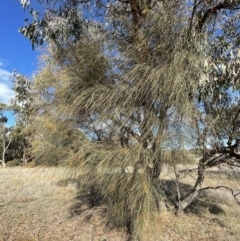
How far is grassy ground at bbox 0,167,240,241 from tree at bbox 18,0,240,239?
616 millimetres

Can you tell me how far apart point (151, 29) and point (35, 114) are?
2.85 m

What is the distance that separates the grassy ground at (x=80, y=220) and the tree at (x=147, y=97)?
2.02ft

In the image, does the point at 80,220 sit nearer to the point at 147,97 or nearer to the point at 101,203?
the point at 101,203

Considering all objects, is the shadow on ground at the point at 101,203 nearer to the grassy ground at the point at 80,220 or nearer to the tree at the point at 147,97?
the grassy ground at the point at 80,220

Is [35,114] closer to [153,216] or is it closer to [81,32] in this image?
[81,32]

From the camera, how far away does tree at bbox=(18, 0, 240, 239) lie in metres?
3.81

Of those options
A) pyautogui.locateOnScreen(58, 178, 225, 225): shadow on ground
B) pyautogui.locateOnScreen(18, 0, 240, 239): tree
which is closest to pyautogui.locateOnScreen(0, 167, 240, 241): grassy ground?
pyautogui.locateOnScreen(58, 178, 225, 225): shadow on ground

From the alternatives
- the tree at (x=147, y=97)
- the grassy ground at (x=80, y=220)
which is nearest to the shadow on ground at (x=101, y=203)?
the grassy ground at (x=80, y=220)

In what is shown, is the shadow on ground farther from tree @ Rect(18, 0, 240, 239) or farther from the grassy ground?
tree @ Rect(18, 0, 240, 239)

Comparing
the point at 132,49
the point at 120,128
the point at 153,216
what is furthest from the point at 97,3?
the point at 153,216

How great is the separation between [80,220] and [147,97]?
2.97 meters

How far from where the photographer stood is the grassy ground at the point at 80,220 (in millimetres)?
4754

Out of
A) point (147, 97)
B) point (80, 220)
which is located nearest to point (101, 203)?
point (80, 220)

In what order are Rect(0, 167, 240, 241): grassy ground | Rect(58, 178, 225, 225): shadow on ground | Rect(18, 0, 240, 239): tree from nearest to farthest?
1. Rect(18, 0, 240, 239): tree
2. Rect(0, 167, 240, 241): grassy ground
3. Rect(58, 178, 225, 225): shadow on ground
